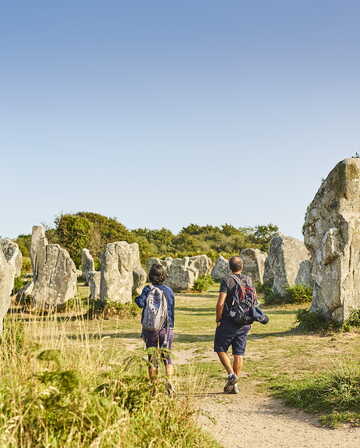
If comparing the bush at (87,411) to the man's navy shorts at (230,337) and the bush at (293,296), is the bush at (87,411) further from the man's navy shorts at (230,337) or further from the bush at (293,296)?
the bush at (293,296)

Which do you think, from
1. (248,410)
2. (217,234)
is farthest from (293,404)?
(217,234)

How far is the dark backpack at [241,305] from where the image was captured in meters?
6.95

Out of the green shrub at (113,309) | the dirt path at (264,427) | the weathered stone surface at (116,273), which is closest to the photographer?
the dirt path at (264,427)

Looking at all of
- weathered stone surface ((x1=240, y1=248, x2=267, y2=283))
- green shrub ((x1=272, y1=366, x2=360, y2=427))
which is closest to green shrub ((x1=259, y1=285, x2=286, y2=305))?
weathered stone surface ((x1=240, y1=248, x2=267, y2=283))

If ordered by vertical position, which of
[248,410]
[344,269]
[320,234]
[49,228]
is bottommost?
[248,410]

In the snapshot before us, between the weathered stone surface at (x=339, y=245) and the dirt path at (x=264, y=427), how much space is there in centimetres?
541

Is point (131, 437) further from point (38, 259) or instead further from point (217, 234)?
point (217, 234)

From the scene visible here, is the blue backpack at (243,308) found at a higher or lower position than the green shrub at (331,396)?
higher

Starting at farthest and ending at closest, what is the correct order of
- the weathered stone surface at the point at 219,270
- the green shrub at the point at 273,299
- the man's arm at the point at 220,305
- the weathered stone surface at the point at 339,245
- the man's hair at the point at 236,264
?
the weathered stone surface at the point at 219,270 < the green shrub at the point at 273,299 < the weathered stone surface at the point at 339,245 < the man's hair at the point at 236,264 < the man's arm at the point at 220,305

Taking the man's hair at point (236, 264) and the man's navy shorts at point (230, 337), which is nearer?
the man's navy shorts at point (230, 337)

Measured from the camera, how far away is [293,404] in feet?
21.5

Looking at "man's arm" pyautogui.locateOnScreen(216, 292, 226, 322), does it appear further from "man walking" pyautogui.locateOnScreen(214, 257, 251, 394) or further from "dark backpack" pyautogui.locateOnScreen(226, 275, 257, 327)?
"dark backpack" pyautogui.locateOnScreen(226, 275, 257, 327)

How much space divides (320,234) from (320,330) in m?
2.44

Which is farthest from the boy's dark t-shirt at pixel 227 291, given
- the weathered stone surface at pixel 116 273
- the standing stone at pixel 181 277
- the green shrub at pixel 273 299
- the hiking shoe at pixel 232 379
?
the standing stone at pixel 181 277
